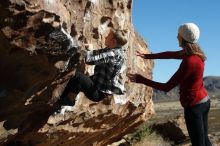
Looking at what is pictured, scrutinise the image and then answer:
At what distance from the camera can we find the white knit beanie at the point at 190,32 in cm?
668

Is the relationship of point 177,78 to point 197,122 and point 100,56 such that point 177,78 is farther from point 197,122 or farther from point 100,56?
point 100,56

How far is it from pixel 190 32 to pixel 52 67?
1.91 m

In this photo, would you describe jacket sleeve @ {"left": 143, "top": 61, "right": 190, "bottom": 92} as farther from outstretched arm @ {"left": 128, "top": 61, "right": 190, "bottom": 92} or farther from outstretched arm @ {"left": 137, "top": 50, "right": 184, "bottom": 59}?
outstretched arm @ {"left": 137, "top": 50, "right": 184, "bottom": 59}

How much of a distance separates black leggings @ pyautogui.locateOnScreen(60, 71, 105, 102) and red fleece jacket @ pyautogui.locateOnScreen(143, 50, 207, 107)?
0.86 meters

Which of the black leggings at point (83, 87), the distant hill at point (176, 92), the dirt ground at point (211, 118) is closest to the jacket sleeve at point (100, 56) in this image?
the black leggings at point (83, 87)

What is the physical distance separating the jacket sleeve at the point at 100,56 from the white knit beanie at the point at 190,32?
1.05 m

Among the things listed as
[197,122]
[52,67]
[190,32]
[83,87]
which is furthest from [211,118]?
[52,67]

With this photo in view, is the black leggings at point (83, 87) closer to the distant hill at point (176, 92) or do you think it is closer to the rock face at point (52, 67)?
the rock face at point (52, 67)

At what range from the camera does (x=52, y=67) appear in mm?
6113

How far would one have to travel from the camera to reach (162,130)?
16109 millimetres

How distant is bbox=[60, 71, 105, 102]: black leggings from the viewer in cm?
732

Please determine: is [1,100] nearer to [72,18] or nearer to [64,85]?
[64,85]

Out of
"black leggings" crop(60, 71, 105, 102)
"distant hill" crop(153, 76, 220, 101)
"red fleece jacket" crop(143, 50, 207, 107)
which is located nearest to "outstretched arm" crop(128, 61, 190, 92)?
"red fleece jacket" crop(143, 50, 207, 107)

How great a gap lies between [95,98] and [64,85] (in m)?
0.61
